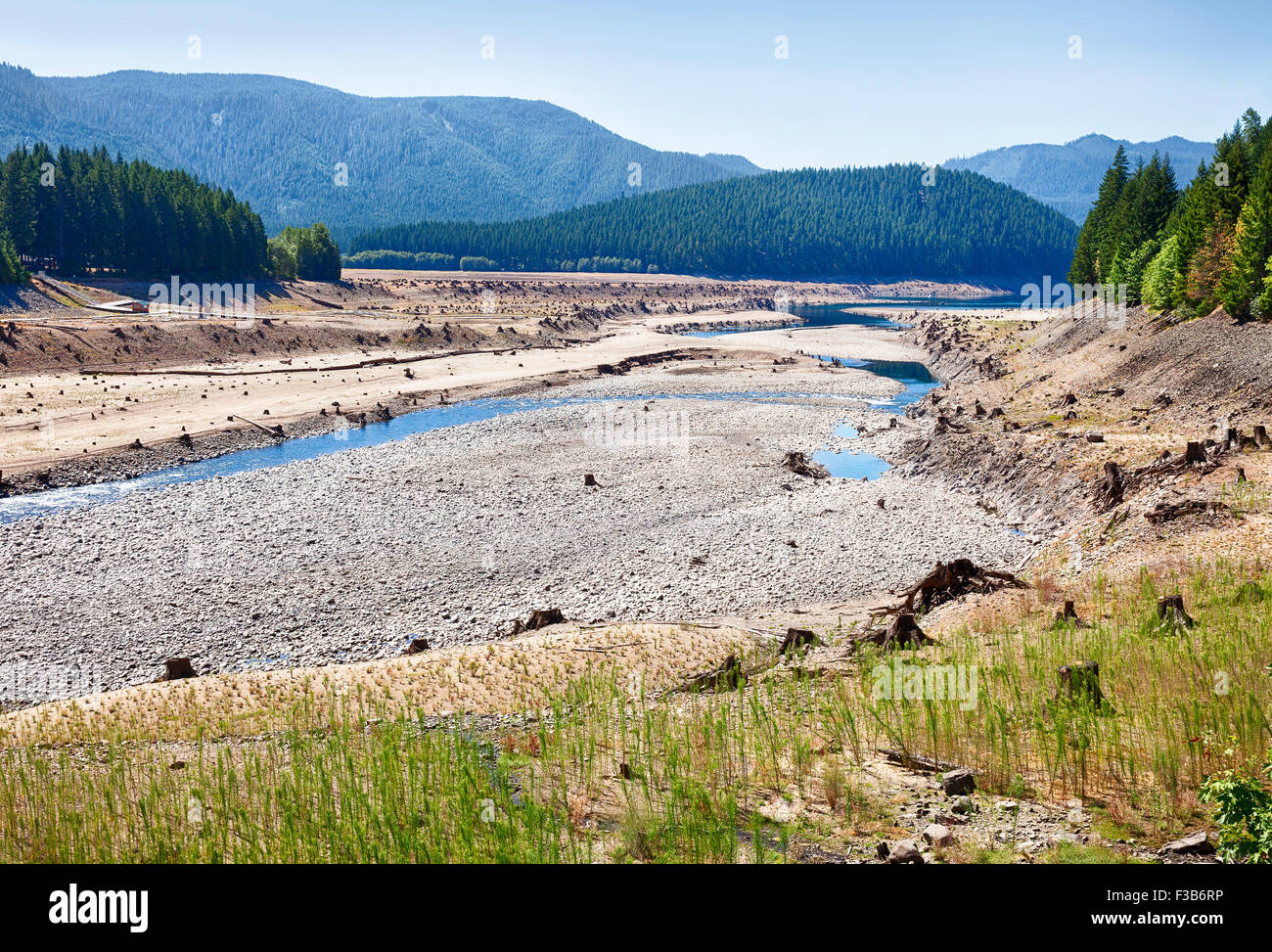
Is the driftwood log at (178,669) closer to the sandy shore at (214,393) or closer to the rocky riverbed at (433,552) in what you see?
the rocky riverbed at (433,552)

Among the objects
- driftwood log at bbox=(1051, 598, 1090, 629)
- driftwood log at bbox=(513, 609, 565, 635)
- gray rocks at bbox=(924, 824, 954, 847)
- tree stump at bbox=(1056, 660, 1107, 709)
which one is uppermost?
tree stump at bbox=(1056, 660, 1107, 709)

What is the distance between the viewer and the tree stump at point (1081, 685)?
1084 cm

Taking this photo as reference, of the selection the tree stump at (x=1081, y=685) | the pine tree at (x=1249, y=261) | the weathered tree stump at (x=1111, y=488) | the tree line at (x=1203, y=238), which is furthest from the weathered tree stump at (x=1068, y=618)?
the pine tree at (x=1249, y=261)

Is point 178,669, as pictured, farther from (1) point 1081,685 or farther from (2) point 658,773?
(1) point 1081,685

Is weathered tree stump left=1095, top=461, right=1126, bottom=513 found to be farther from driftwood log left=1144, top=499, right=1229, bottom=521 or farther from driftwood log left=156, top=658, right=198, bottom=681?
driftwood log left=156, top=658, right=198, bottom=681

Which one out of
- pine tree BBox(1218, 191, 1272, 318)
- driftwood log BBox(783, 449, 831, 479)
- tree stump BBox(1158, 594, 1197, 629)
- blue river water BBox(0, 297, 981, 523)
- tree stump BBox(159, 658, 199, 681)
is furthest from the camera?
pine tree BBox(1218, 191, 1272, 318)

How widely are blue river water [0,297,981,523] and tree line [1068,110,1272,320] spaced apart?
17645 mm

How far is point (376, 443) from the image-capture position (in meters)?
48.2

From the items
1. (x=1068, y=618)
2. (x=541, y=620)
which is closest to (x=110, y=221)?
(x=541, y=620)

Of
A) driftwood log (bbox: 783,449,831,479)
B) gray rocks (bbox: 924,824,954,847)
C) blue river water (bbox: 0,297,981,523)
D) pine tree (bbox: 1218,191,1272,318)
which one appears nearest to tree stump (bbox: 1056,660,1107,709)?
gray rocks (bbox: 924,824,954,847)

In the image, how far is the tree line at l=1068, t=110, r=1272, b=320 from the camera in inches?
1875
